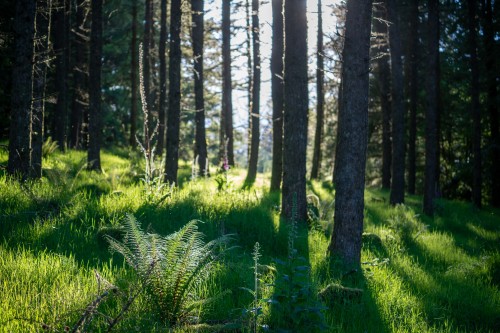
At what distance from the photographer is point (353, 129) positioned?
19.3 ft

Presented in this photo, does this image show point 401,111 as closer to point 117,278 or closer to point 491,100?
point 491,100

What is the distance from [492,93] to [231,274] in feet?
59.6

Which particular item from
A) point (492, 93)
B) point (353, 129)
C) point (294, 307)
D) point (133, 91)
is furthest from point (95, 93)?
point (492, 93)

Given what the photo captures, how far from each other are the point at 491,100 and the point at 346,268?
16.1 m

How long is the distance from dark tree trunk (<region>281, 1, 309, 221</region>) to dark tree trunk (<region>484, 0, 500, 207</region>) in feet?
43.3

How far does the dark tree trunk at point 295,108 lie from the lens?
8.03 m

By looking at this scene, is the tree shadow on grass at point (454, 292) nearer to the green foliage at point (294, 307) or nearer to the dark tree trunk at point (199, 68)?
the green foliage at point (294, 307)

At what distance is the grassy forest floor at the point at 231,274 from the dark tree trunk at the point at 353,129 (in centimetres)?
48

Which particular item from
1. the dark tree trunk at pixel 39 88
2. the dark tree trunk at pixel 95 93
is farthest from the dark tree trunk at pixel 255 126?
the dark tree trunk at pixel 39 88

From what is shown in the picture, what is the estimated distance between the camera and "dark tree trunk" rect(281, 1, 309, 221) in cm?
803

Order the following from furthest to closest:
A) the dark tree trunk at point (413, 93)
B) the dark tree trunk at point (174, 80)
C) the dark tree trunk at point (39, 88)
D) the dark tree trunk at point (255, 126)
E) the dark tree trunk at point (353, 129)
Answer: the dark tree trunk at point (413, 93)
the dark tree trunk at point (255, 126)
the dark tree trunk at point (174, 80)
the dark tree trunk at point (39, 88)
the dark tree trunk at point (353, 129)

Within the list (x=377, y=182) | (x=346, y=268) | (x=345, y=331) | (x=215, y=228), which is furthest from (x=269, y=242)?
(x=377, y=182)

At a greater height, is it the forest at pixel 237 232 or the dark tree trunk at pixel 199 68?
the dark tree trunk at pixel 199 68

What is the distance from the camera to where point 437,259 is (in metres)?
7.56
